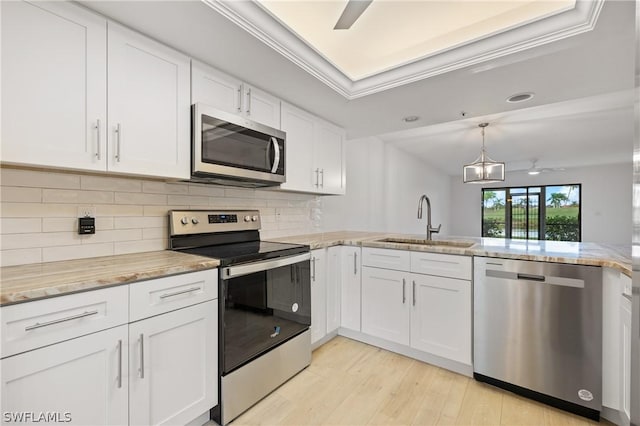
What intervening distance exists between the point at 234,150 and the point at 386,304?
169 cm

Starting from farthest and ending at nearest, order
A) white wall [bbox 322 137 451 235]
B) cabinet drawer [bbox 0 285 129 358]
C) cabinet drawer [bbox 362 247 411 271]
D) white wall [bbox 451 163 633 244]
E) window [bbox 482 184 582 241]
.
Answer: window [bbox 482 184 582 241]
white wall [bbox 451 163 633 244]
white wall [bbox 322 137 451 235]
cabinet drawer [bbox 362 247 411 271]
cabinet drawer [bbox 0 285 129 358]

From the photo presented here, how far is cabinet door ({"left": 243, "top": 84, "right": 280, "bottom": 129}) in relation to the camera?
2.07 metres

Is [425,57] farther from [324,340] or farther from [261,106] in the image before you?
[324,340]

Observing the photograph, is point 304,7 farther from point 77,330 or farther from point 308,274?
point 77,330

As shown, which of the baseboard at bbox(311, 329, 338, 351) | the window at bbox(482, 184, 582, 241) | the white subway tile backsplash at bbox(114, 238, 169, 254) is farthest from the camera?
the window at bbox(482, 184, 582, 241)

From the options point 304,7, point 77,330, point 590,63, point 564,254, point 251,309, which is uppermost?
point 304,7

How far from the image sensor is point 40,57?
122 centimetres

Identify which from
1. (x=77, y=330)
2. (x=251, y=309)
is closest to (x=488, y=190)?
(x=251, y=309)

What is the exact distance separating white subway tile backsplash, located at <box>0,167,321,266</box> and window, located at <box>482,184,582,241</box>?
8577 millimetres

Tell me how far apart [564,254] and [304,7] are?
7.25ft

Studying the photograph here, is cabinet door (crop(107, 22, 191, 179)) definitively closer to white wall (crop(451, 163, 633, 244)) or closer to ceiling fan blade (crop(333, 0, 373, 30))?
ceiling fan blade (crop(333, 0, 373, 30))

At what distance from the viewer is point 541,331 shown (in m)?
1.75

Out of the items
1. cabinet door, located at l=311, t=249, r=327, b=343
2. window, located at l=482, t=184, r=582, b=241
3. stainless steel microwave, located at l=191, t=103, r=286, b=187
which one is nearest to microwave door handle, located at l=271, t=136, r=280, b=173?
stainless steel microwave, located at l=191, t=103, r=286, b=187
